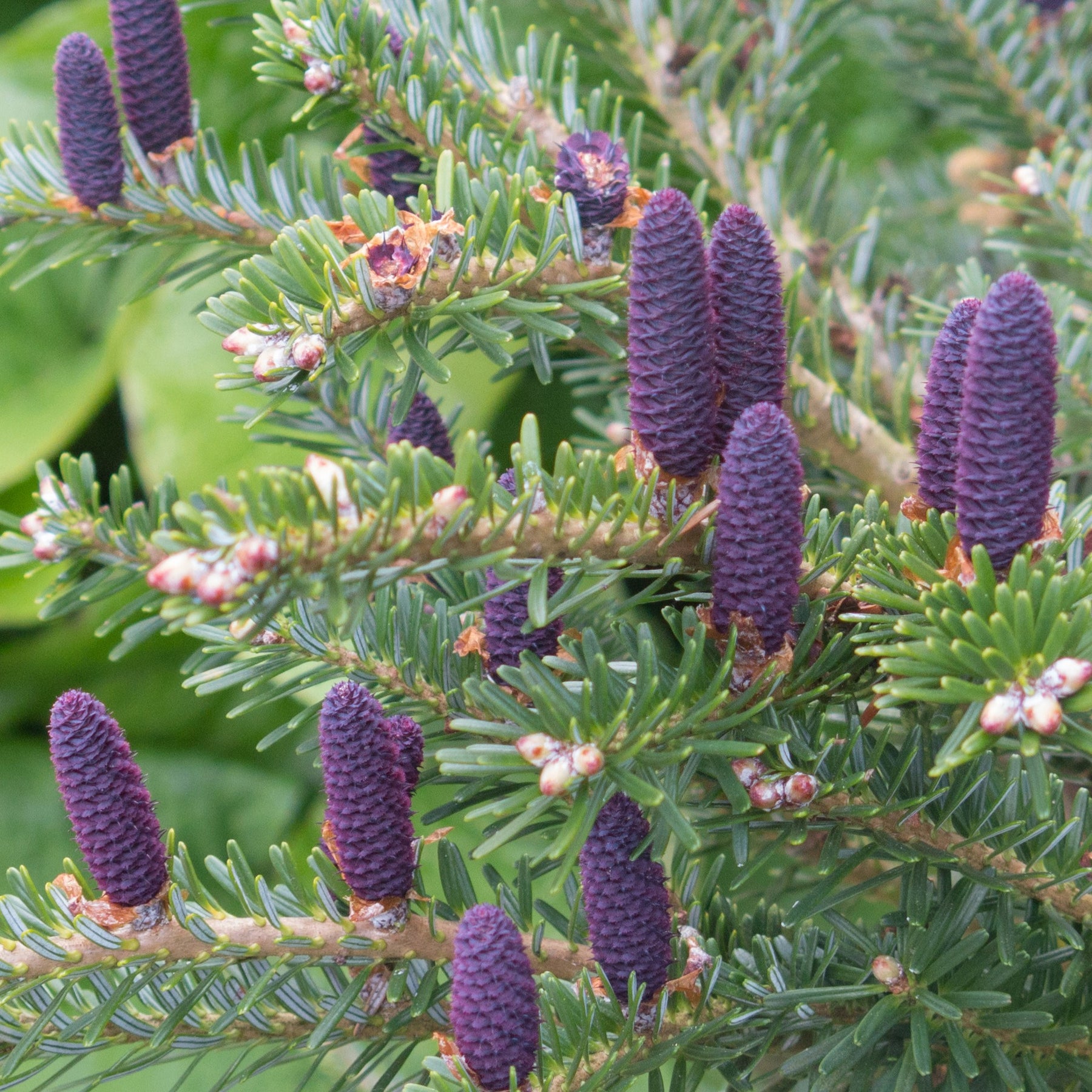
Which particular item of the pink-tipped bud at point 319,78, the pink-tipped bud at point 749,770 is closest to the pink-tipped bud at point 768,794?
the pink-tipped bud at point 749,770

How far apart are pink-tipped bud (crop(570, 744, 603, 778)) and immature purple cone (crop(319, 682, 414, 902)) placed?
0.06 metres

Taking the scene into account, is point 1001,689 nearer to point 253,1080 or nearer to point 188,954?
point 188,954

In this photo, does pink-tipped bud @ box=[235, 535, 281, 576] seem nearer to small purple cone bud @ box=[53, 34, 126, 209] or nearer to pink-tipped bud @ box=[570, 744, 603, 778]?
pink-tipped bud @ box=[570, 744, 603, 778]

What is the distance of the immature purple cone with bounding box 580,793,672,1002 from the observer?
0.26 meters

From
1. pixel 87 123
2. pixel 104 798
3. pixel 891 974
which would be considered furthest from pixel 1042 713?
pixel 87 123

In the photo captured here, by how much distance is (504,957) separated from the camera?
0.78ft

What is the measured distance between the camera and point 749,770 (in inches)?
10.3

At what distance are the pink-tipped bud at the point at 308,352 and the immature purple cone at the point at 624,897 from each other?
122 millimetres

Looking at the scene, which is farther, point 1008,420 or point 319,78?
point 319,78

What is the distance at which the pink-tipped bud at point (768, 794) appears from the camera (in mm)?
256

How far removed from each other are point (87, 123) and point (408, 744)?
224 mm

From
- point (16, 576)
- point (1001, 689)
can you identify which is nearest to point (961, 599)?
point (1001, 689)

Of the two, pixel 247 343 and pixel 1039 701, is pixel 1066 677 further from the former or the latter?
pixel 247 343

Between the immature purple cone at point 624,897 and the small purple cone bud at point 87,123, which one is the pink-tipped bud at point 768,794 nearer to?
the immature purple cone at point 624,897
